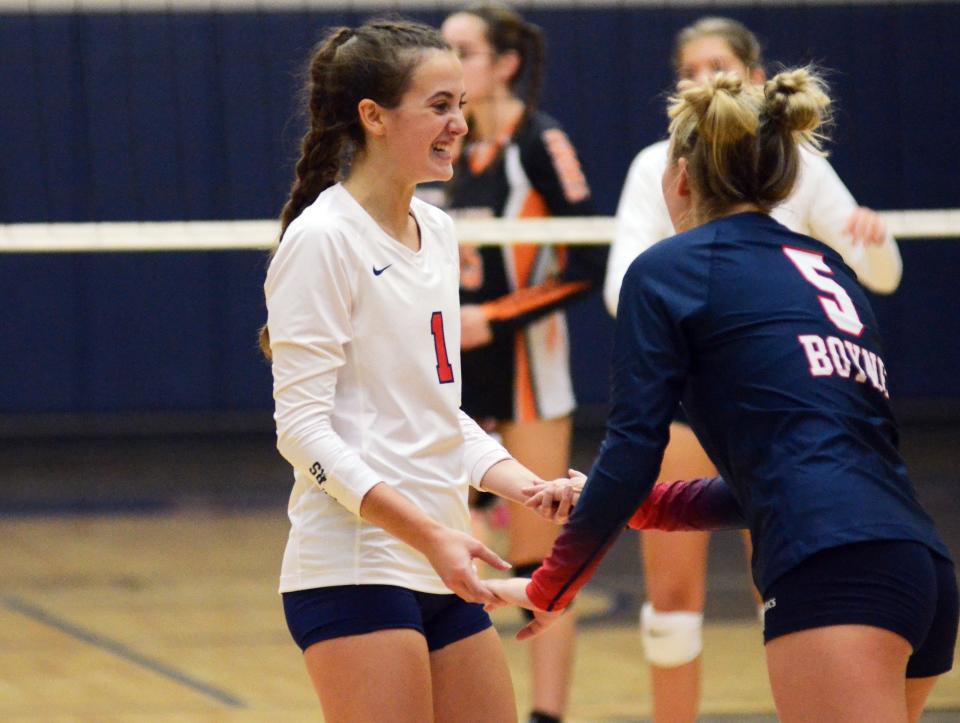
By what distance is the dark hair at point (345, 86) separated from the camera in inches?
101

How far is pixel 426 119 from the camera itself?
8.41 ft

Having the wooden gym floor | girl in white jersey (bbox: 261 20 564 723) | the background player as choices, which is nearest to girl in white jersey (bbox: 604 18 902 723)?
the background player

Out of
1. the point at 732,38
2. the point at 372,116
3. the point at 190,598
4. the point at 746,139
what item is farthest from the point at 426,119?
the point at 190,598

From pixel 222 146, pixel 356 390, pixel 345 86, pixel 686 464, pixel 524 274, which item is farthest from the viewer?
pixel 222 146

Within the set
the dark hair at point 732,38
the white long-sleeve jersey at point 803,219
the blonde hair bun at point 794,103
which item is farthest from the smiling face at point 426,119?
the dark hair at point 732,38

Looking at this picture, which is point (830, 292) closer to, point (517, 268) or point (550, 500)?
point (550, 500)

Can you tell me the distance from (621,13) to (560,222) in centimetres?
406

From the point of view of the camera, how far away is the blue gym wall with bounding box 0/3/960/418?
8328 mm

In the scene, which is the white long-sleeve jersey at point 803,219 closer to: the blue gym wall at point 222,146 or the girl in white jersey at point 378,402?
the girl in white jersey at point 378,402

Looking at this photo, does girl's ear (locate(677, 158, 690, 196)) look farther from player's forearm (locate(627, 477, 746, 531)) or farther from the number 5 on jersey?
player's forearm (locate(627, 477, 746, 531))

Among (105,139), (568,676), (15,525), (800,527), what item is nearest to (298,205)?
(800,527)

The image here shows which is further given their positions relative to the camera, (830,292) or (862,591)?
(830,292)

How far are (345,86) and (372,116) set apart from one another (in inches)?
2.8

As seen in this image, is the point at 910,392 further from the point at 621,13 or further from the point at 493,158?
the point at 493,158
